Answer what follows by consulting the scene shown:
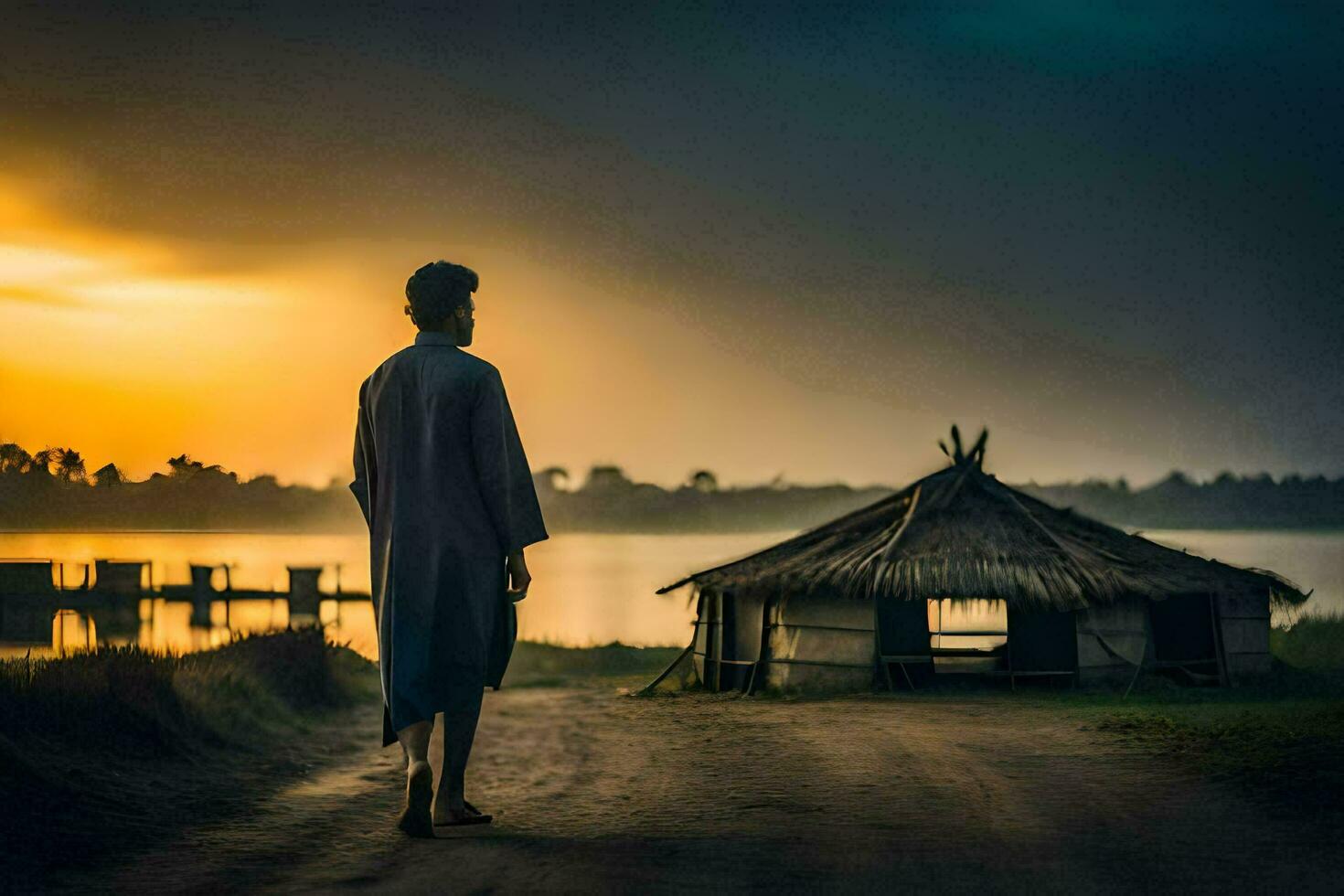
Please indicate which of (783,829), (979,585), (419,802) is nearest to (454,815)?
(419,802)

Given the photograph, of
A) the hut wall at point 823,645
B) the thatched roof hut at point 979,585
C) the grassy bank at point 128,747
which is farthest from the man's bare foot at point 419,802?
the hut wall at point 823,645

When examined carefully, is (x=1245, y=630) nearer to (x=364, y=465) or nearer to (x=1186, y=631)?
(x=1186, y=631)

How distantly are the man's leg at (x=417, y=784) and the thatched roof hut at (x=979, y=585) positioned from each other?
1277 cm

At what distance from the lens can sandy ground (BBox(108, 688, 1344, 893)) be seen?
4.75 metres

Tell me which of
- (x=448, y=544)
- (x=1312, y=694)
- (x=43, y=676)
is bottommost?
(x=1312, y=694)

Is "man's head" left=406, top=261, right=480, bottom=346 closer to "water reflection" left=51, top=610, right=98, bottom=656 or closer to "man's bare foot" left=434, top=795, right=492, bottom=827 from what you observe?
"man's bare foot" left=434, top=795, right=492, bottom=827

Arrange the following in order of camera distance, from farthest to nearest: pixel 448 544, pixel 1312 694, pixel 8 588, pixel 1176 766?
pixel 8 588 < pixel 1312 694 < pixel 1176 766 < pixel 448 544

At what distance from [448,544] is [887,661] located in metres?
13.6

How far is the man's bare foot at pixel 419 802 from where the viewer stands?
550 centimetres

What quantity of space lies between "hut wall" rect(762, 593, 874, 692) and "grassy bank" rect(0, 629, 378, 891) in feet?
22.8

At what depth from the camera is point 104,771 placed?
7551 mm

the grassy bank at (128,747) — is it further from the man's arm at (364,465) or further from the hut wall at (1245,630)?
the hut wall at (1245,630)

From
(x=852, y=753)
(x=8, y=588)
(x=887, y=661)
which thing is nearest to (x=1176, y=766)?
(x=852, y=753)

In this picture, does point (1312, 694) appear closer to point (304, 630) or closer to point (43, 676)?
point (304, 630)
